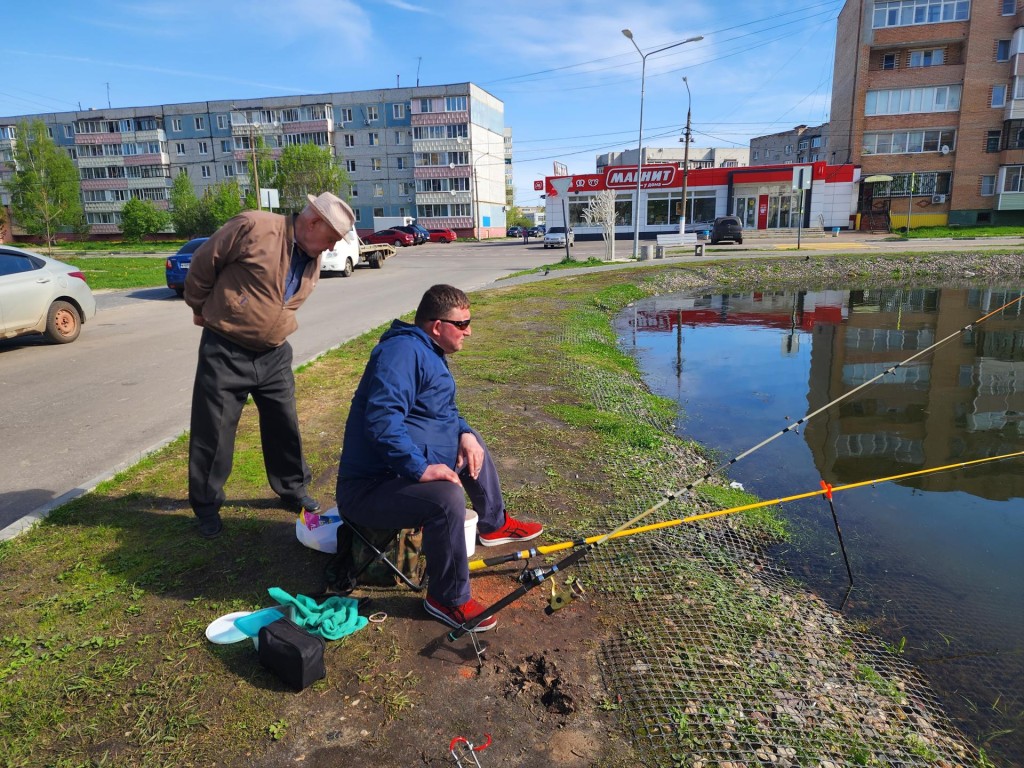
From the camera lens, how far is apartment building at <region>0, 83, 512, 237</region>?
→ 7312 centimetres

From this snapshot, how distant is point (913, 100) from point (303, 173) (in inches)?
1994

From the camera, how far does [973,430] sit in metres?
7.55

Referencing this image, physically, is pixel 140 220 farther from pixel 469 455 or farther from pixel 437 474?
pixel 437 474

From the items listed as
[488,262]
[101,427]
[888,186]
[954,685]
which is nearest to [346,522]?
[954,685]

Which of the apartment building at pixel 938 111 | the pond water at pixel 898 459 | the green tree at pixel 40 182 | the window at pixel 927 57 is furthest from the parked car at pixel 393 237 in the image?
the pond water at pixel 898 459

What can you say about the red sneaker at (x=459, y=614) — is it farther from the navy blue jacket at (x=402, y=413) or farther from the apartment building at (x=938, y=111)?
the apartment building at (x=938, y=111)

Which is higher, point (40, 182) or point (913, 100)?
point (913, 100)

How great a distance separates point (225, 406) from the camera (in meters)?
3.96

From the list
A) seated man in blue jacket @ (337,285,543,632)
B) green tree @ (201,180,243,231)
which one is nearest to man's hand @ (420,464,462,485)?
seated man in blue jacket @ (337,285,543,632)

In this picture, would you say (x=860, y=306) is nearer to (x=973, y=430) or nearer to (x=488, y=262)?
(x=973, y=430)

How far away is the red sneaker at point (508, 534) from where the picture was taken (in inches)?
159

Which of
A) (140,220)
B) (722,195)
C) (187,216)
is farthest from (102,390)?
(140,220)

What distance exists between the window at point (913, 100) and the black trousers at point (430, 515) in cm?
5704

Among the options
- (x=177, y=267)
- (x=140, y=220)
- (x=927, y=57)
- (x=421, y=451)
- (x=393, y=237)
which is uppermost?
(x=927, y=57)
